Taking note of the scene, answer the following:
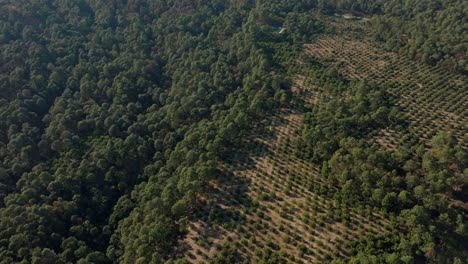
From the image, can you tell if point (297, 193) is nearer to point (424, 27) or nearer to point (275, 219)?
point (275, 219)

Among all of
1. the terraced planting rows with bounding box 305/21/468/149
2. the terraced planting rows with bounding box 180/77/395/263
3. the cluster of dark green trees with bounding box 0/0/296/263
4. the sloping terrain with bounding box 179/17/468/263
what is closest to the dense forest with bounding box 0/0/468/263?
the cluster of dark green trees with bounding box 0/0/296/263

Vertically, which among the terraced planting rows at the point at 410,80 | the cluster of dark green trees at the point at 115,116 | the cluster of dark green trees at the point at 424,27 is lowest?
the cluster of dark green trees at the point at 115,116

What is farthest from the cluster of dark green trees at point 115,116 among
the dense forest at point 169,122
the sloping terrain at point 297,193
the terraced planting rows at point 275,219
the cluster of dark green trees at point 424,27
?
the cluster of dark green trees at point 424,27

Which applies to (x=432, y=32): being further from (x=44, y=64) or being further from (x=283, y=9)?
(x=44, y=64)

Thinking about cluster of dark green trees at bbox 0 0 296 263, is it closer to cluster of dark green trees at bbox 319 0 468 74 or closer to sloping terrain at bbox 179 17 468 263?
sloping terrain at bbox 179 17 468 263

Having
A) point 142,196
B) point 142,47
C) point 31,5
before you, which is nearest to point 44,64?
point 142,47

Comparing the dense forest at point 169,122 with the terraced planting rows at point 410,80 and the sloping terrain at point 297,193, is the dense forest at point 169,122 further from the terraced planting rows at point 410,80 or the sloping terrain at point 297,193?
the terraced planting rows at point 410,80

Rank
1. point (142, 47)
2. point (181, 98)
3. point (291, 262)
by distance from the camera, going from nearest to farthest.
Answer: point (291, 262) < point (181, 98) < point (142, 47)

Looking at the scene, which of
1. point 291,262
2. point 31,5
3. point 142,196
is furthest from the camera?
point 31,5
